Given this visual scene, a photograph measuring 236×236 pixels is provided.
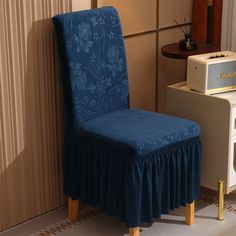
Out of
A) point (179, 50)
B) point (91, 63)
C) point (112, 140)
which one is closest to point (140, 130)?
point (112, 140)

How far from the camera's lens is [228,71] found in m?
2.94

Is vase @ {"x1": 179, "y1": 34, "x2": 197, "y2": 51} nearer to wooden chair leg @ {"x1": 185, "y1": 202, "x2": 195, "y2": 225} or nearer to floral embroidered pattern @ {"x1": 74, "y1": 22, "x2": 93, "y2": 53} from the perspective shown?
floral embroidered pattern @ {"x1": 74, "y1": 22, "x2": 93, "y2": 53}

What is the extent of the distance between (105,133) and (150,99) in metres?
0.96

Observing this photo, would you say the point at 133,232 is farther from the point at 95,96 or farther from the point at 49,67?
the point at 49,67

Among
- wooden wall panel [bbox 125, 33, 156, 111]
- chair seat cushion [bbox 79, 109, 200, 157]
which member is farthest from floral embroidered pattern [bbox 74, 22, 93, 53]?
wooden wall panel [bbox 125, 33, 156, 111]

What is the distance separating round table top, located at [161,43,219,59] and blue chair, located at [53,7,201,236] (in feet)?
1.34

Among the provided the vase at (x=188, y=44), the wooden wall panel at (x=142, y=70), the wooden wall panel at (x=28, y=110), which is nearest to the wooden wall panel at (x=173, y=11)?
the wooden wall panel at (x=142, y=70)

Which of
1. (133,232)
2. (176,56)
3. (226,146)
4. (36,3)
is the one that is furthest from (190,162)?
(36,3)

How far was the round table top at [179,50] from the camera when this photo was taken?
3.18 m

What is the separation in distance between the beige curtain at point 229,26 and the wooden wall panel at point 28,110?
110 centimetres

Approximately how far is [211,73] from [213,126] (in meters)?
0.26

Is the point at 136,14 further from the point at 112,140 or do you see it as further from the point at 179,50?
the point at 112,140

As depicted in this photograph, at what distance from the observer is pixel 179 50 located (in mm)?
3258

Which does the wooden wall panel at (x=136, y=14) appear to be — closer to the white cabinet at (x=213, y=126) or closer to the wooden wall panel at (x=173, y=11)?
the wooden wall panel at (x=173, y=11)
